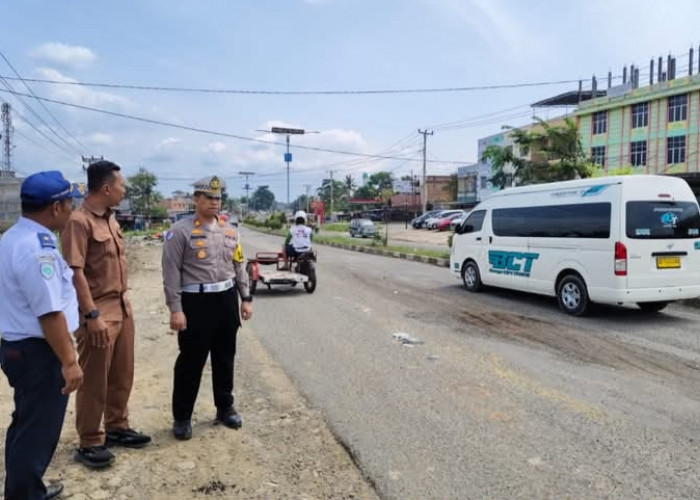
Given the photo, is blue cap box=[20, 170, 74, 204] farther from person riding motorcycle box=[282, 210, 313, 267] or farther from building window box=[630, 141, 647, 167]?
building window box=[630, 141, 647, 167]

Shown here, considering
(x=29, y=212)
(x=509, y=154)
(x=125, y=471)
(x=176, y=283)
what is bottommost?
(x=125, y=471)

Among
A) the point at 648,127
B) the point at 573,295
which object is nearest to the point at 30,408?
the point at 573,295

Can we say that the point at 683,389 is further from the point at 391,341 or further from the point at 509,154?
the point at 509,154

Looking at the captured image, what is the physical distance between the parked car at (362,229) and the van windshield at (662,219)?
30.6 m

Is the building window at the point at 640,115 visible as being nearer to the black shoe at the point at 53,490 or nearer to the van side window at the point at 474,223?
the van side window at the point at 474,223

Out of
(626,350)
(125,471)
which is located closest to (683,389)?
(626,350)

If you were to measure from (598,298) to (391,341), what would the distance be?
11.3ft

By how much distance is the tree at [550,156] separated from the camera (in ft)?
63.5

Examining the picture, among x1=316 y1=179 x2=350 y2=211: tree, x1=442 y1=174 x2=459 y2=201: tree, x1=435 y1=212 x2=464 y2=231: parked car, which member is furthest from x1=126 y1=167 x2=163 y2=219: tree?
x1=435 y1=212 x2=464 y2=231: parked car

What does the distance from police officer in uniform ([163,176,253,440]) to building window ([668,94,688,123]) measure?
134 ft

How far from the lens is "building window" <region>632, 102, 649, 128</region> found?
39656 millimetres

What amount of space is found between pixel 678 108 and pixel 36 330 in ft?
141

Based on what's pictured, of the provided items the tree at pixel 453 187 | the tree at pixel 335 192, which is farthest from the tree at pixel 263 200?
the tree at pixel 453 187

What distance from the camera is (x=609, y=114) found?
42.2m
